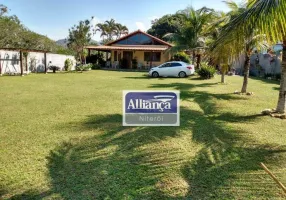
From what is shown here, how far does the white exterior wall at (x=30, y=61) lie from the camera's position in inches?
768

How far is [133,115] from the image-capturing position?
6984mm

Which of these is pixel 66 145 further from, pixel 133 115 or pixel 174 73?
pixel 174 73

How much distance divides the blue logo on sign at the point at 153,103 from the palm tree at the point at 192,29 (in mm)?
12832

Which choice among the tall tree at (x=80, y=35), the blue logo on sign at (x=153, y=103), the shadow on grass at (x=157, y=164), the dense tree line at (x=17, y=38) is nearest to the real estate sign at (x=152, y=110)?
the blue logo on sign at (x=153, y=103)

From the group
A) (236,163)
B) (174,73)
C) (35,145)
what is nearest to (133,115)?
(35,145)

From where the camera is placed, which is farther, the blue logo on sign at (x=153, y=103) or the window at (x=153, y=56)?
the window at (x=153, y=56)

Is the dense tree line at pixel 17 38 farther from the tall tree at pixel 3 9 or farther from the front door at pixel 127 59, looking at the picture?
the front door at pixel 127 59

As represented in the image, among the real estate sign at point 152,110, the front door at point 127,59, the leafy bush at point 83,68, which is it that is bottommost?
the real estate sign at point 152,110

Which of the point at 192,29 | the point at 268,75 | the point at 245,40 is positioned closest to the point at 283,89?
the point at 245,40

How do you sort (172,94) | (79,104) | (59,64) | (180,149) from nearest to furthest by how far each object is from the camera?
(180,149), (79,104), (172,94), (59,64)

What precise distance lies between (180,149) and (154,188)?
1.44 m

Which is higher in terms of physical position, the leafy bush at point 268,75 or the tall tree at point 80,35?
the tall tree at point 80,35

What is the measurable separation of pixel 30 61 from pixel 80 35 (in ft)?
37.8

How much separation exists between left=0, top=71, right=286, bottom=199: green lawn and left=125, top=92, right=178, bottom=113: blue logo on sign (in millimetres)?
717
